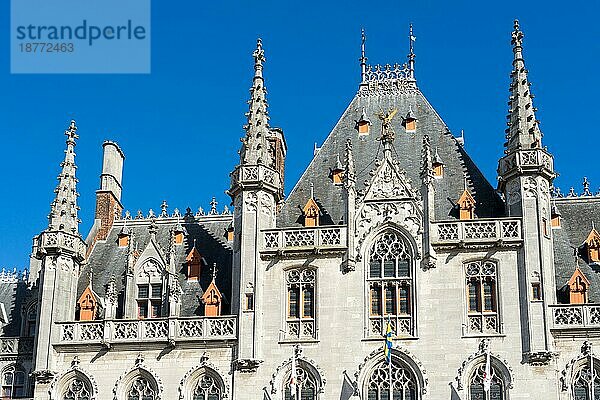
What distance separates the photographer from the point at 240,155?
1820 inches

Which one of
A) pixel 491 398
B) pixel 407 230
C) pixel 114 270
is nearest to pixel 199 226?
pixel 114 270

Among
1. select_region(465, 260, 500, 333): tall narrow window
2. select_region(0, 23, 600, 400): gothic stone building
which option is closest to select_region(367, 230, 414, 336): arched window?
select_region(0, 23, 600, 400): gothic stone building

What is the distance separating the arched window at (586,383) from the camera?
4013cm

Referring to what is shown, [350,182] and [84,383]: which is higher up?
[350,182]

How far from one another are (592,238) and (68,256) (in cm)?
2211

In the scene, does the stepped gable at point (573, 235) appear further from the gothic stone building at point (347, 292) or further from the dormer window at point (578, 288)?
the dormer window at point (578, 288)

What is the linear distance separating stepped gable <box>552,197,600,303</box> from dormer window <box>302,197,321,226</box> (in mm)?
10090

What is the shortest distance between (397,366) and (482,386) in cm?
332

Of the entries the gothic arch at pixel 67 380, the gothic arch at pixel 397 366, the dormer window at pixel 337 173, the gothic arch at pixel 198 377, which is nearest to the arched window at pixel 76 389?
the gothic arch at pixel 67 380

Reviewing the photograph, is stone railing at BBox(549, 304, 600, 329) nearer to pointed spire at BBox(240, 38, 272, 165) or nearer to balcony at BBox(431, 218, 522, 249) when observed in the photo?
balcony at BBox(431, 218, 522, 249)

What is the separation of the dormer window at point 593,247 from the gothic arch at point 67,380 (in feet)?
68.6

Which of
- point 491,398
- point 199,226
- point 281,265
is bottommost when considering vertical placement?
point 491,398

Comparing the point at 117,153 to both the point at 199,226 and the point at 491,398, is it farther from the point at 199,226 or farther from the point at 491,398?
the point at 491,398

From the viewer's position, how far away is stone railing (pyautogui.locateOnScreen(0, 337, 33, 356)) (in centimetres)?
4622
